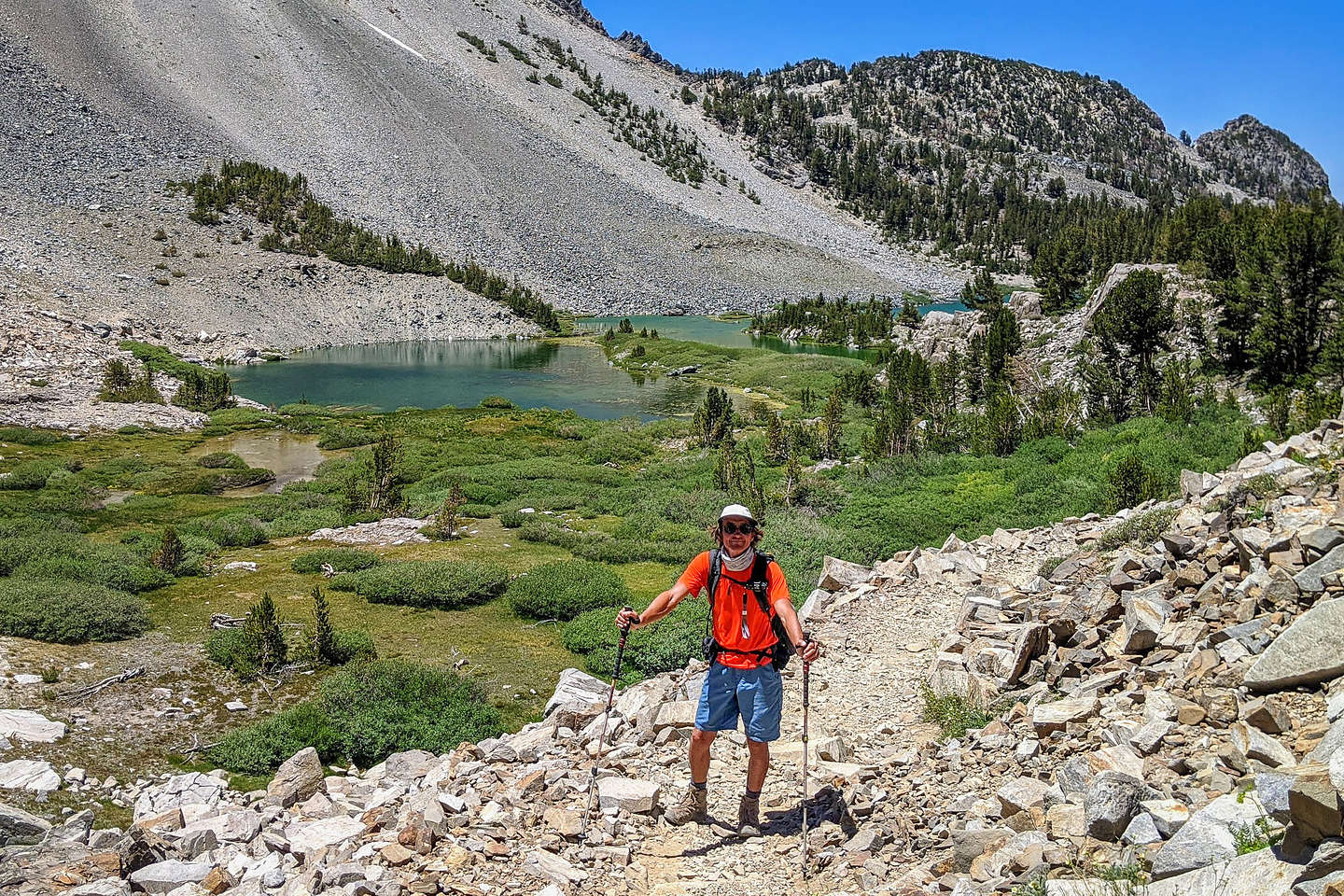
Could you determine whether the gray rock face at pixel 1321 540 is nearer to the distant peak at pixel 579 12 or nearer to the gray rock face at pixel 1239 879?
the gray rock face at pixel 1239 879

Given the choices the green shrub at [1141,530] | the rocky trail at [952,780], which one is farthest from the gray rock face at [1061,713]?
the green shrub at [1141,530]

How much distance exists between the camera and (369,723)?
396 inches

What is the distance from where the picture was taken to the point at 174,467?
2744 centimetres

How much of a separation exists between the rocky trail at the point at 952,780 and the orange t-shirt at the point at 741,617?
1.27 m

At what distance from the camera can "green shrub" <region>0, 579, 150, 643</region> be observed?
1191cm

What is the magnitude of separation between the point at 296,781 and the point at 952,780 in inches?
237

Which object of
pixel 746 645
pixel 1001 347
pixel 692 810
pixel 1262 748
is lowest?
pixel 692 810

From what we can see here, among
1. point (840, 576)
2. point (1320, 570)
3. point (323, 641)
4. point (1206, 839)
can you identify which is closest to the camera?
point (1206, 839)

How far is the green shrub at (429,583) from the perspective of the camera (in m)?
15.3

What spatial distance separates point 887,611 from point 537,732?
4.84m

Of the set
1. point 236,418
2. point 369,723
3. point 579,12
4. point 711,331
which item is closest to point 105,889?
point 369,723

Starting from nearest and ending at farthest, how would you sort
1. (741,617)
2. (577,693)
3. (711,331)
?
(741,617) < (577,693) < (711,331)

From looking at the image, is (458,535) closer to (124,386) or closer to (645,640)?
(645,640)

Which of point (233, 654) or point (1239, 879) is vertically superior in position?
point (1239, 879)
